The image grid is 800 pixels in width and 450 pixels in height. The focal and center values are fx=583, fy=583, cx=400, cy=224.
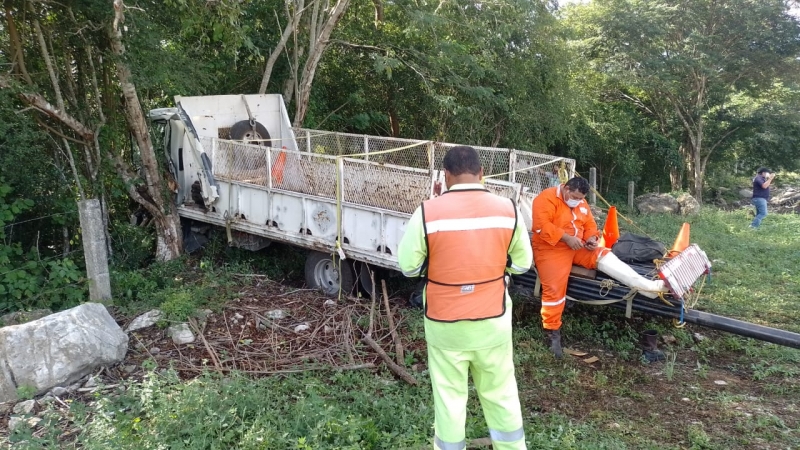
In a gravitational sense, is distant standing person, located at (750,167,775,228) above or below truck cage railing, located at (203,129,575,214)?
below

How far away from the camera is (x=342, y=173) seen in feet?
20.0

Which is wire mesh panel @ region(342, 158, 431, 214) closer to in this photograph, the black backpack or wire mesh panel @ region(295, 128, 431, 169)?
wire mesh panel @ region(295, 128, 431, 169)

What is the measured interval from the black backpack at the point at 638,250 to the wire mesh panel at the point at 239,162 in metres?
3.92

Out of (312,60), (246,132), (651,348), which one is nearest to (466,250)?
(651,348)

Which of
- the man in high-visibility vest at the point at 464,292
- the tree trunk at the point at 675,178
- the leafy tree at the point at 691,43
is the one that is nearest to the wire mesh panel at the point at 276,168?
the man in high-visibility vest at the point at 464,292

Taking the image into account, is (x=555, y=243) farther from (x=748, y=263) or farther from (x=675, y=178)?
(x=675, y=178)

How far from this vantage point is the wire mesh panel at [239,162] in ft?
22.4

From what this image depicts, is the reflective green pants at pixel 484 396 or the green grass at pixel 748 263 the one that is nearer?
the reflective green pants at pixel 484 396

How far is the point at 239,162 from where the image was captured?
7.11 meters

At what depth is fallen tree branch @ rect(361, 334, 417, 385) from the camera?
4486 millimetres

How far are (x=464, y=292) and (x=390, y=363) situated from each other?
202 centimetres

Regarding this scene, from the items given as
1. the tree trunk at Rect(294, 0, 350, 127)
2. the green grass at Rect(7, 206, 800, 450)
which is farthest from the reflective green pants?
the tree trunk at Rect(294, 0, 350, 127)

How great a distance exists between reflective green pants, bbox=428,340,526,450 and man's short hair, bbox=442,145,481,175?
2.90 ft

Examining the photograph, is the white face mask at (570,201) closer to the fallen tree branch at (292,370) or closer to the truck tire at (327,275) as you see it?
the fallen tree branch at (292,370)
